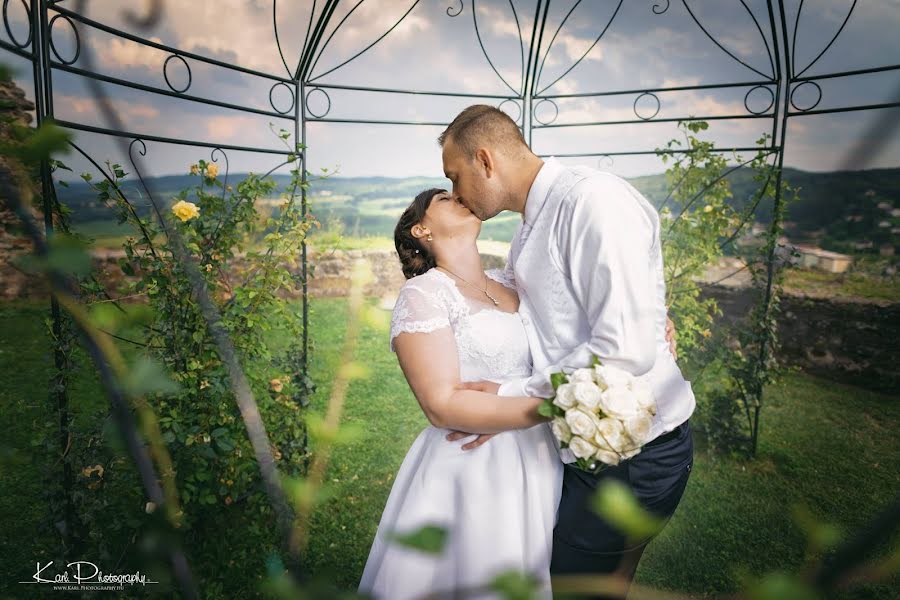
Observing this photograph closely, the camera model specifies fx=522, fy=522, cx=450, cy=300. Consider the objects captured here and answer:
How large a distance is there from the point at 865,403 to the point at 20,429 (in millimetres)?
8028

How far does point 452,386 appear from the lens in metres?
1.72

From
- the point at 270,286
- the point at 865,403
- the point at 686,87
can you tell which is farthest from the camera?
the point at 865,403

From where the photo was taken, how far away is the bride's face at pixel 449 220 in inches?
87.8

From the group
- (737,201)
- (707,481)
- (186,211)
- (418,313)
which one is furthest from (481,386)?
(737,201)

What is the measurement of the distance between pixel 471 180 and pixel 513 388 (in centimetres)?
79

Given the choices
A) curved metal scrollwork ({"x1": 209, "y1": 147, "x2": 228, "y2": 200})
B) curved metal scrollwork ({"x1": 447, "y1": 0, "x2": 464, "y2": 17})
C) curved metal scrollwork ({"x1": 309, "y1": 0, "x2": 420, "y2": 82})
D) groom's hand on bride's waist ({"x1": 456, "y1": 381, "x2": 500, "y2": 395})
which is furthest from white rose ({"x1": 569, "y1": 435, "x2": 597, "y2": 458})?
curved metal scrollwork ({"x1": 447, "y1": 0, "x2": 464, "y2": 17})

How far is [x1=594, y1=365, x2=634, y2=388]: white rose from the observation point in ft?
4.51

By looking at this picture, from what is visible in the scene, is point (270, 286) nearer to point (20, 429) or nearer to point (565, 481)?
point (565, 481)

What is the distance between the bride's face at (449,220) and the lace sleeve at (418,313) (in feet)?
1.28

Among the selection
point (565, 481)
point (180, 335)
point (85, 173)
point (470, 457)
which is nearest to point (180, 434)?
point (180, 335)

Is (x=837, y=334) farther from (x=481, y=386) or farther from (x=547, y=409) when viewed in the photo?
(x=547, y=409)

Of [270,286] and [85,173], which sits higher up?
[85,173]

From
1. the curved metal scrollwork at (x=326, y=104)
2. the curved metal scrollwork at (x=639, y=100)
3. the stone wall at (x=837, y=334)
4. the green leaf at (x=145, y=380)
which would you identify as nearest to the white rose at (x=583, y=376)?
the green leaf at (x=145, y=380)

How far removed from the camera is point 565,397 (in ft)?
4.55
